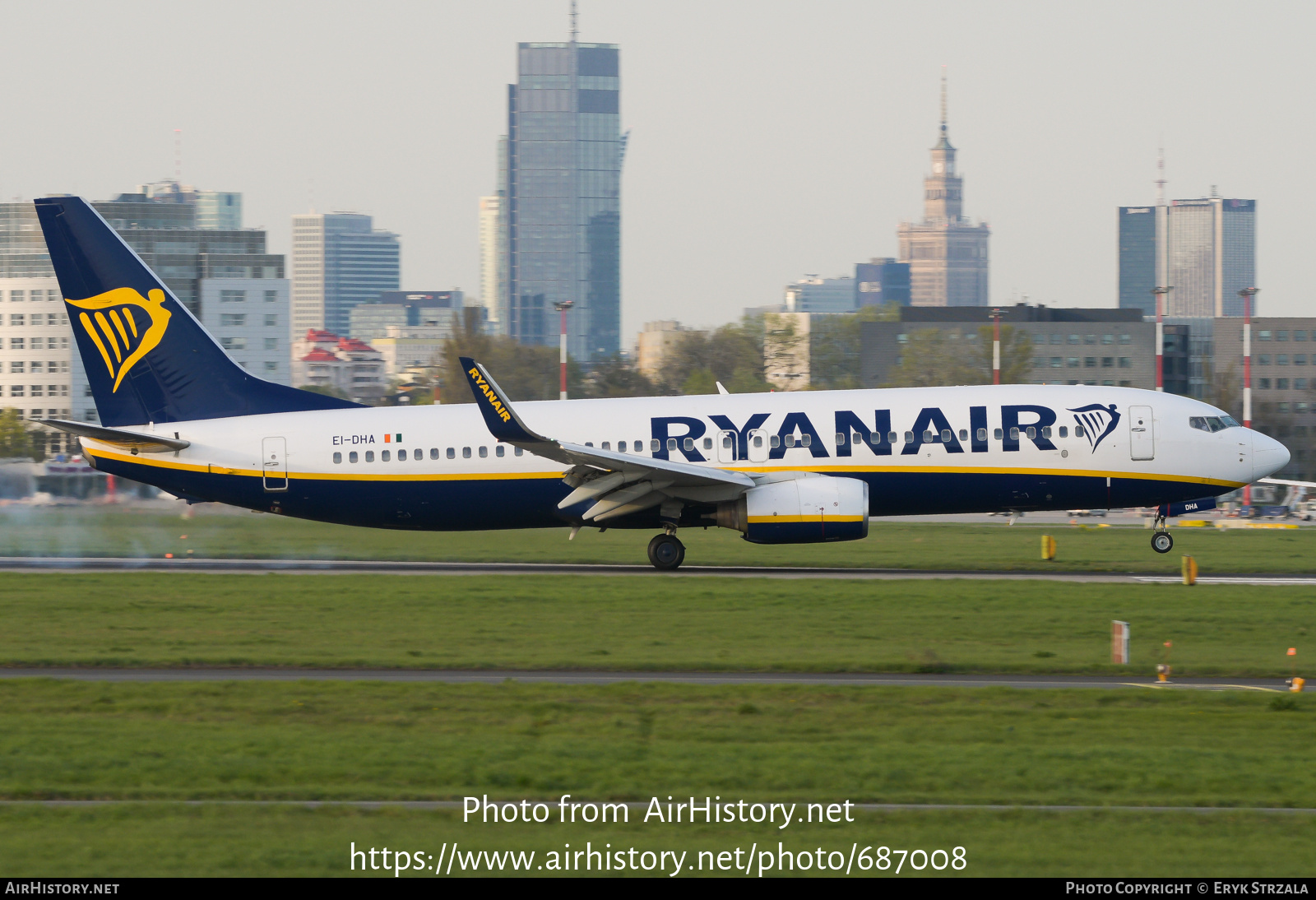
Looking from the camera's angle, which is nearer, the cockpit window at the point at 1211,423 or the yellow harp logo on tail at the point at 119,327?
the cockpit window at the point at 1211,423

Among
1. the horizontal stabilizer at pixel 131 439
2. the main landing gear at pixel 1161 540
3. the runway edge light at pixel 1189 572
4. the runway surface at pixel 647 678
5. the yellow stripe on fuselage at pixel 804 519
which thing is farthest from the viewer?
the main landing gear at pixel 1161 540

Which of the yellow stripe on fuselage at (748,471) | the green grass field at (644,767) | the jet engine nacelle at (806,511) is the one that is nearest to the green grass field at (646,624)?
the jet engine nacelle at (806,511)

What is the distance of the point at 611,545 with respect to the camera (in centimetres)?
4081

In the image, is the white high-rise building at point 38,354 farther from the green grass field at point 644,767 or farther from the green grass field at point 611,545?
the green grass field at point 644,767

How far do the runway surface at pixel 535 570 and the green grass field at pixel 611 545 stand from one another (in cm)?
94

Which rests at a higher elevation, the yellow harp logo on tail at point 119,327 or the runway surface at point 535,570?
the yellow harp logo on tail at point 119,327

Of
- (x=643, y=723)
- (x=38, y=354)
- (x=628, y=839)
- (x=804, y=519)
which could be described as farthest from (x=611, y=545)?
(x=38, y=354)

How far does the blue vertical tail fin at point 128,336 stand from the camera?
33.7 meters

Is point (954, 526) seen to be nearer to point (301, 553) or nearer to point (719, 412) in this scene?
point (719, 412)

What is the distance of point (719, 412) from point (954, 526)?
69.8ft

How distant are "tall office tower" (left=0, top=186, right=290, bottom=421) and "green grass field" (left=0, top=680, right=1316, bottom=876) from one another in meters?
135

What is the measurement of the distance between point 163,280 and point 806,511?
142 meters

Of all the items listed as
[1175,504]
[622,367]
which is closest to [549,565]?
[1175,504]

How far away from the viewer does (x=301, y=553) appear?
3819cm
